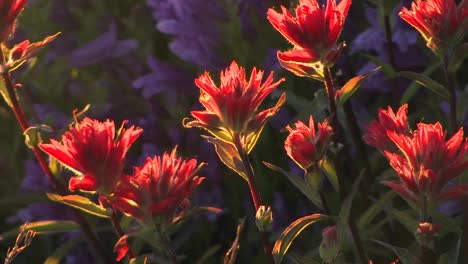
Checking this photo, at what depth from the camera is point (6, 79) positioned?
0.96 metres

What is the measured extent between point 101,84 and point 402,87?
0.62 m

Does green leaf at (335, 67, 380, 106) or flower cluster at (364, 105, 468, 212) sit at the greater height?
green leaf at (335, 67, 380, 106)

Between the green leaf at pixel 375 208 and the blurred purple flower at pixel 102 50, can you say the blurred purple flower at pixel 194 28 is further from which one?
the green leaf at pixel 375 208

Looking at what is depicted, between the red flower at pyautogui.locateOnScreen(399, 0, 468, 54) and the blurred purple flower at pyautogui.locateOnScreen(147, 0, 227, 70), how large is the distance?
644mm

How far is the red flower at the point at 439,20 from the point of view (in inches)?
34.1

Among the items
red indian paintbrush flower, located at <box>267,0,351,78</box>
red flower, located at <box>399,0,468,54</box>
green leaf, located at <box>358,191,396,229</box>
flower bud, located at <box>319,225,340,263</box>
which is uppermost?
red indian paintbrush flower, located at <box>267,0,351,78</box>

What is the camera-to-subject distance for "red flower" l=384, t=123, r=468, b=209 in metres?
0.76

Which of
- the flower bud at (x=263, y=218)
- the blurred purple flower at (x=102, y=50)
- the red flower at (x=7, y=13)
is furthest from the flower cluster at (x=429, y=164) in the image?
the blurred purple flower at (x=102, y=50)

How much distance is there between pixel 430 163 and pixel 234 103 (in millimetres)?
185

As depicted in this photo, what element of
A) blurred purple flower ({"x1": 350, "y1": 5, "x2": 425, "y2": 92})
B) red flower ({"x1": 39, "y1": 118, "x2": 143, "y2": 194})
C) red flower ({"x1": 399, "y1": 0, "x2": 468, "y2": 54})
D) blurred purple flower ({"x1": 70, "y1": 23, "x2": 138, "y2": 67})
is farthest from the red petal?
blurred purple flower ({"x1": 70, "y1": 23, "x2": 138, "y2": 67})

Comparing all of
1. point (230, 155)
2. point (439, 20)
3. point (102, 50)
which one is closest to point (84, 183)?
point (230, 155)

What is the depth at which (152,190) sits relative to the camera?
0.80 meters

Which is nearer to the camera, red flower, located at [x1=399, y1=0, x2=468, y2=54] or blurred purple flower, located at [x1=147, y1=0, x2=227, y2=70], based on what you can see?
red flower, located at [x1=399, y1=0, x2=468, y2=54]

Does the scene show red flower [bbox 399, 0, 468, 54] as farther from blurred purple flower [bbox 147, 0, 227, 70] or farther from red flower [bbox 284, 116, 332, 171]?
blurred purple flower [bbox 147, 0, 227, 70]
